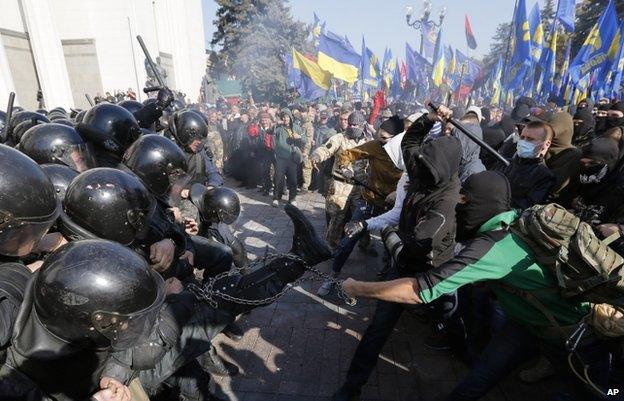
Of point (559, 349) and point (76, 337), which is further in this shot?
point (559, 349)

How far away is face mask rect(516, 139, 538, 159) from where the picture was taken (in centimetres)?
347

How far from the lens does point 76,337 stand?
1.37m

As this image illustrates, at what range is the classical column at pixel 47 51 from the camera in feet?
45.5

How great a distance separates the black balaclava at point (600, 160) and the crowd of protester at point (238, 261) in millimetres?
14

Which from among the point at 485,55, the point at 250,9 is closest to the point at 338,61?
the point at 250,9

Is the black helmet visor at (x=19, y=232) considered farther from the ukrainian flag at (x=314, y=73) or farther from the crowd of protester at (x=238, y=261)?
the ukrainian flag at (x=314, y=73)

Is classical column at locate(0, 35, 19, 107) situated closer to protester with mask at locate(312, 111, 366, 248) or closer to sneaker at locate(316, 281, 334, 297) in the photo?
protester with mask at locate(312, 111, 366, 248)

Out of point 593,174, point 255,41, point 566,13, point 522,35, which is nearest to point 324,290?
point 593,174

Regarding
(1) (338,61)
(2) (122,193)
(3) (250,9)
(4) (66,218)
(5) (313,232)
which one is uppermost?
(3) (250,9)

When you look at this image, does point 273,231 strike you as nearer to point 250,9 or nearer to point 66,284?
point 66,284

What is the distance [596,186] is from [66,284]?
4350mm

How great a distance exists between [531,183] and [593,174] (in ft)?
2.25

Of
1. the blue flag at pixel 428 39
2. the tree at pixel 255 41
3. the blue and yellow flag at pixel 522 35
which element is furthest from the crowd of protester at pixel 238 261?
the tree at pixel 255 41

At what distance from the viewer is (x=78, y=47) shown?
17.0m
